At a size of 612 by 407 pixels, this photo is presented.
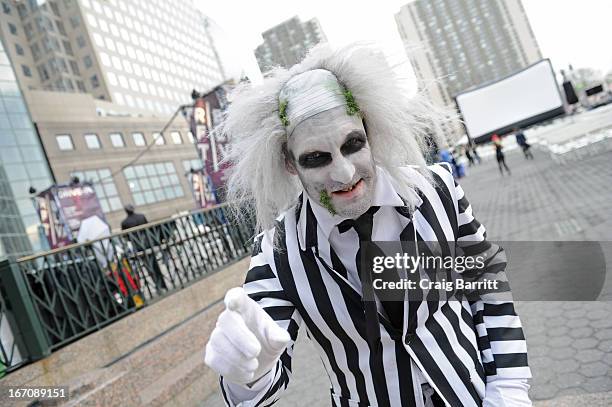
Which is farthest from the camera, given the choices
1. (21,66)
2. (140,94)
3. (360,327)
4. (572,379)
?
(140,94)

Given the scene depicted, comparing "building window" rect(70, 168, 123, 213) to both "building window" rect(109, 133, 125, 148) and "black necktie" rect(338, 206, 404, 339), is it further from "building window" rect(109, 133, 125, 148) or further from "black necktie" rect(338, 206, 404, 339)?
"black necktie" rect(338, 206, 404, 339)

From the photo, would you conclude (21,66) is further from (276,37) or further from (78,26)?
(276,37)

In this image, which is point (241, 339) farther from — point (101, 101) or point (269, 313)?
point (101, 101)

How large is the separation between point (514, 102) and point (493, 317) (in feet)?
127

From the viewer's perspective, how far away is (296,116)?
148 cm

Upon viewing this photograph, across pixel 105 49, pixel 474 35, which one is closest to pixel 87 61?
pixel 105 49

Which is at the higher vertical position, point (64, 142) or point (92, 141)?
point (92, 141)

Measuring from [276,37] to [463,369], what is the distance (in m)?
136

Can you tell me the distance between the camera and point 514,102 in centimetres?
3512

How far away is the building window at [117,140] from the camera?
38.5 metres

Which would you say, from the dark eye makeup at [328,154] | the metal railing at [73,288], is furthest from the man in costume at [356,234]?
the metal railing at [73,288]

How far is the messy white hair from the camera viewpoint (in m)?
1.57

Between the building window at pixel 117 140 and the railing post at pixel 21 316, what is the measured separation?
37.5 metres

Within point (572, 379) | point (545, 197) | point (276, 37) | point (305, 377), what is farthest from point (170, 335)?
point (276, 37)
